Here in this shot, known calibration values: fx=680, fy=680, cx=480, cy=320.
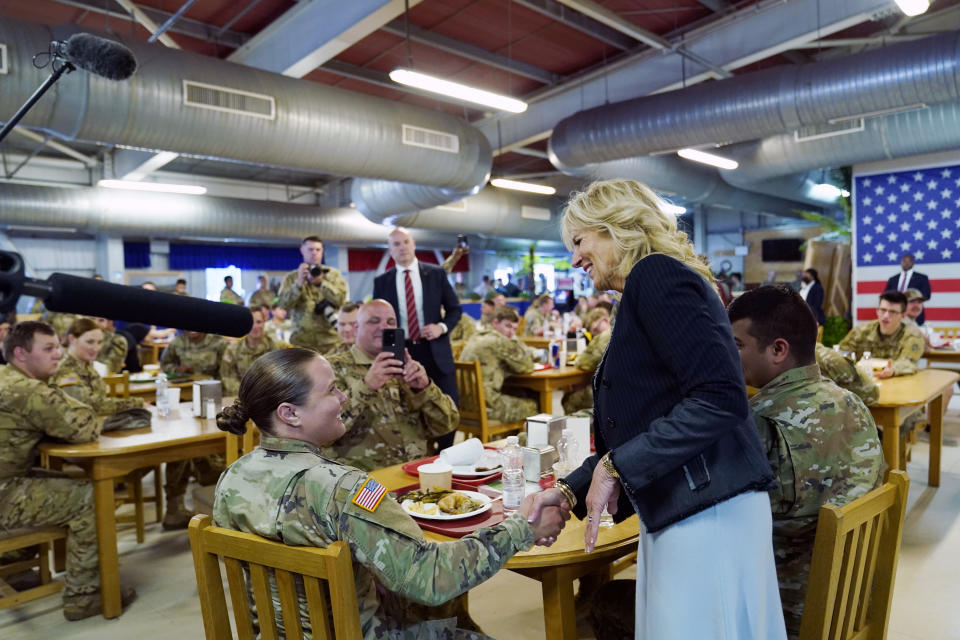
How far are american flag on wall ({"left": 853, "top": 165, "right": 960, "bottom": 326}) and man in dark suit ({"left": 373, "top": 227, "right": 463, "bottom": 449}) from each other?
294 inches

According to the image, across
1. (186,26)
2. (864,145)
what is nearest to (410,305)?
(186,26)

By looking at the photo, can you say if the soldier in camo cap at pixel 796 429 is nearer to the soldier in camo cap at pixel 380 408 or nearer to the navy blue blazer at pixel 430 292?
the soldier in camo cap at pixel 380 408

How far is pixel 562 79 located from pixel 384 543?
8.38 meters

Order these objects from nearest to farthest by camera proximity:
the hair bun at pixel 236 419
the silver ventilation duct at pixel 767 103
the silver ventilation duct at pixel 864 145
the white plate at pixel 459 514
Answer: the hair bun at pixel 236 419, the white plate at pixel 459 514, the silver ventilation duct at pixel 767 103, the silver ventilation duct at pixel 864 145

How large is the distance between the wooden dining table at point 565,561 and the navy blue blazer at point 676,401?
31 centimetres

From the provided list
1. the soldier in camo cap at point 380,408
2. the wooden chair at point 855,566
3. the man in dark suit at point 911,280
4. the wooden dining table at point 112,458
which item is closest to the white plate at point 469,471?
the soldier in camo cap at point 380,408

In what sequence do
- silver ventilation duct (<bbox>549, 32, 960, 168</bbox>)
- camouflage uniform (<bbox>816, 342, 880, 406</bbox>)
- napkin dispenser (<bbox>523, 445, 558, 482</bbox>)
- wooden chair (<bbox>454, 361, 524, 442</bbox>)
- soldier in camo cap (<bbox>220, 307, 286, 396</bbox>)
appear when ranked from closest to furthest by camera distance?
1. napkin dispenser (<bbox>523, 445, 558, 482</bbox>)
2. camouflage uniform (<bbox>816, 342, 880, 406</bbox>)
3. wooden chair (<bbox>454, 361, 524, 442</bbox>)
4. soldier in camo cap (<bbox>220, 307, 286, 396</bbox>)
5. silver ventilation duct (<bbox>549, 32, 960, 168</bbox>)

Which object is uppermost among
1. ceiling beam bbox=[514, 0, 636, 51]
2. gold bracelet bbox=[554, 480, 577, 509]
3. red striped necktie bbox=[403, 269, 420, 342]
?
ceiling beam bbox=[514, 0, 636, 51]

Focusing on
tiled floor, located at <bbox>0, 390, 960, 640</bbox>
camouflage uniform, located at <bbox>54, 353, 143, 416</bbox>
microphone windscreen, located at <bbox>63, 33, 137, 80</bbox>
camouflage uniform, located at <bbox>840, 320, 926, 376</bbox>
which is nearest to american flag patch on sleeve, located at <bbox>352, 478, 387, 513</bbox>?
microphone windscreen, located at <bbox>63, 33, 137, 80</bbox>

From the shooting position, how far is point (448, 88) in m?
5.49

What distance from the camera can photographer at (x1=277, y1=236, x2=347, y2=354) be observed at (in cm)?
538

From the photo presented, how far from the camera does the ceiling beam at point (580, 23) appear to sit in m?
6.54

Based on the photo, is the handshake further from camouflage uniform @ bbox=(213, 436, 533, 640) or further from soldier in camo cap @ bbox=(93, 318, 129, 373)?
soldier in camo cap @ bbox=(93, 318, 129, 373)

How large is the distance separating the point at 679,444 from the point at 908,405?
9.87ft
